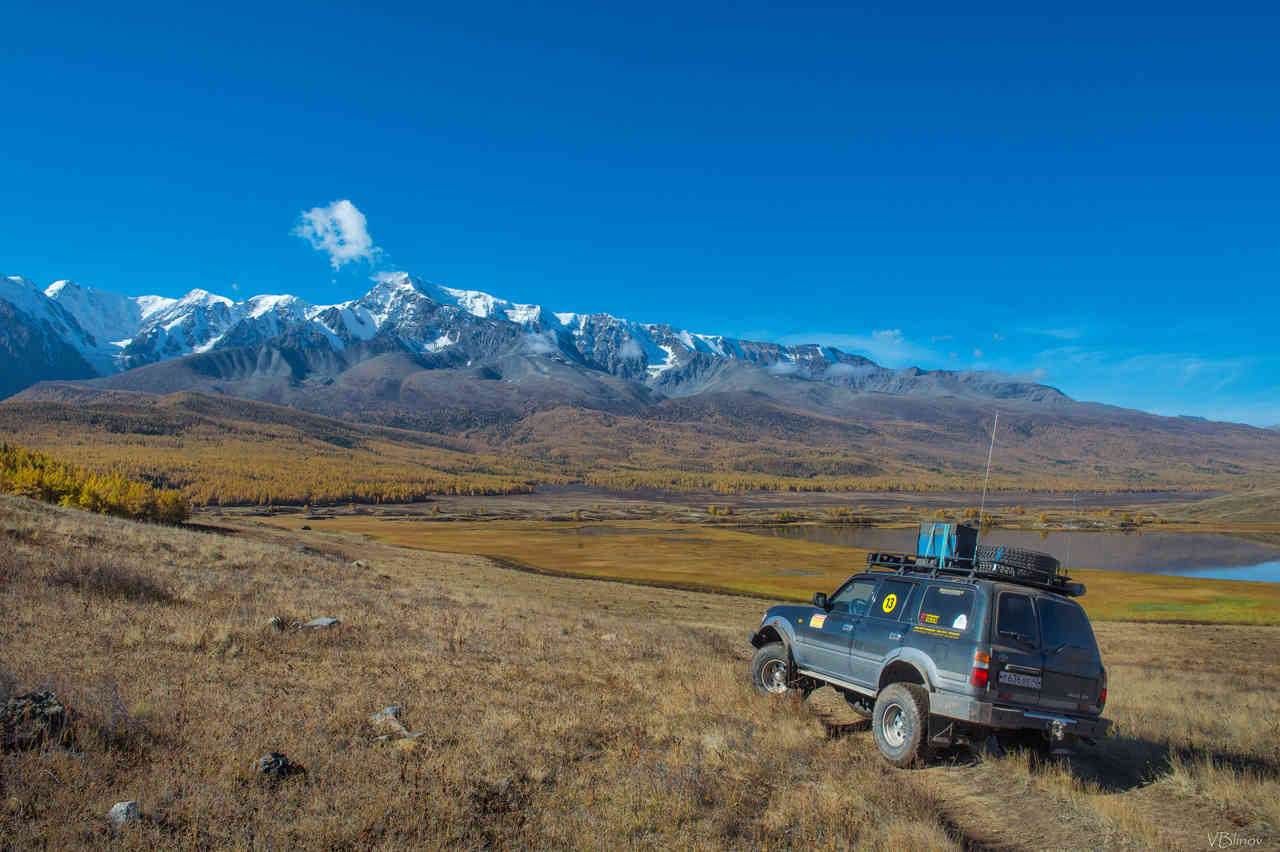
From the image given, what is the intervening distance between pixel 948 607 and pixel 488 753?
19.9 feet

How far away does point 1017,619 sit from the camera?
342 inches

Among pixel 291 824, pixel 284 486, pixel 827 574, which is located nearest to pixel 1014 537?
pixel 827 574

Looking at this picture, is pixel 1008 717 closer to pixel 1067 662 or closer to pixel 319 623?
pixel 1067 662

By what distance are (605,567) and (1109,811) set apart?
63549mm

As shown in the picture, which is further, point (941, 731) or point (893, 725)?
point (893, 725)

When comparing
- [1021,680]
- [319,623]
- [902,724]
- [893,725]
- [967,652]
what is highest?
Answer: [967,652]

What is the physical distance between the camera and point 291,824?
18.5ft

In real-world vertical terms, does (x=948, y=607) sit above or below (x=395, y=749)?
above

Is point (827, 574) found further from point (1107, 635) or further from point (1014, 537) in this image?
point (1014, 537)

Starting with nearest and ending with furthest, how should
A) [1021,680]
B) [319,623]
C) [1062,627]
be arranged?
[1021,680] → [1062,627] → [319,623]

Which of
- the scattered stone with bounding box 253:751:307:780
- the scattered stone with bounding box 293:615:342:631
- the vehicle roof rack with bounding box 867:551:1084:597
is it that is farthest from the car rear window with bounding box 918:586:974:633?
the scattered stone with bounding box 293:615:342:631

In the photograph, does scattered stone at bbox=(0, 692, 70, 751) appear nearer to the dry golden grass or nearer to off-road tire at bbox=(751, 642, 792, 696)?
the dry golden grass

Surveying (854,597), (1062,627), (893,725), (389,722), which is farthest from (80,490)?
(1062,627)

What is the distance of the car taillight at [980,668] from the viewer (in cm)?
830
